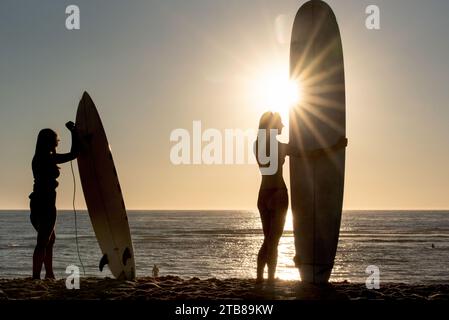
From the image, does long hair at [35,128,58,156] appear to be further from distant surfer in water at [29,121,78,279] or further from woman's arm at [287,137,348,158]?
woman's arm at [287,137,348,158]

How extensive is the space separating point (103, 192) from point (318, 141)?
2804 mm

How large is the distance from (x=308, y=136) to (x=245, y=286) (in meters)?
2.06

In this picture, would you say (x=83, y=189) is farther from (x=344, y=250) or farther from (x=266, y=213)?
(x=344, y=250)

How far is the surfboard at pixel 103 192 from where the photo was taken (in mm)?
7148

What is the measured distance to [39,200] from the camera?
6.36m

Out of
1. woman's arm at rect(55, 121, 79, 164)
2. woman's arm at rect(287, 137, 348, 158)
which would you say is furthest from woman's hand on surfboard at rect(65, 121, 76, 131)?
woman's arm at rect(287, 137, 348, 158)

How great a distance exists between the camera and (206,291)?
5.65 meters

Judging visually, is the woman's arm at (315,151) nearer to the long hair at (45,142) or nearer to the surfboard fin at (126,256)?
the surfboard fin at (126,256)

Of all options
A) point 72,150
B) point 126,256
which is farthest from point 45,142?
point 126,256

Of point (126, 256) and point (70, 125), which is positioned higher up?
point (70, 125)

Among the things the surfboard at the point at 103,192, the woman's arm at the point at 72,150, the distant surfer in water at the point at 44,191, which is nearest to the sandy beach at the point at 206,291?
the distant surfer in water at the point at 44,191

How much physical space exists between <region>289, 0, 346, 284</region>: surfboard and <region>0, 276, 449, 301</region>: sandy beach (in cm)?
60

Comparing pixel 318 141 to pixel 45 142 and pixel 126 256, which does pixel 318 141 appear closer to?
pixel 126 256
